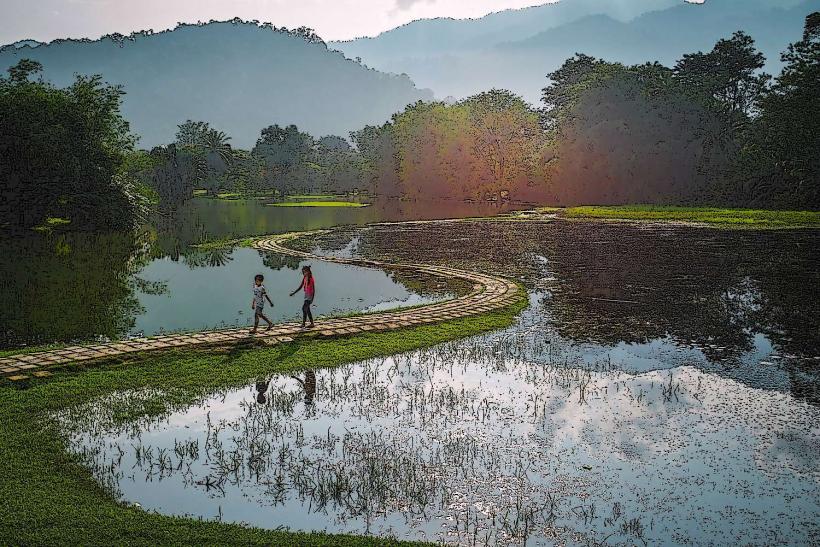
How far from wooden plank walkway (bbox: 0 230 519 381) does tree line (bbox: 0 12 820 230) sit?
28.2 metres

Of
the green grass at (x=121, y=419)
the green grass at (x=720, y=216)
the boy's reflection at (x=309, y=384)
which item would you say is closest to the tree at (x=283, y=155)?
the green grass at (x=720, y=216)

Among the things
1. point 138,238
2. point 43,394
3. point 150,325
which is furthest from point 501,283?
point 138,238

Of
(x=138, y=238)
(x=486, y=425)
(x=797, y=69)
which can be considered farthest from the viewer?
(x=797, y=69)

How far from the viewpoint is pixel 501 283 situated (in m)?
19.3

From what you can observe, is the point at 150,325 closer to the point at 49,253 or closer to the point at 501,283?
the point at 501,283

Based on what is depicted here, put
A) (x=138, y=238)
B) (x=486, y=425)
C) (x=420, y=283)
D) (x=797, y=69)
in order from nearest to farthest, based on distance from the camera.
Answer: (x=486, y=425) < (x=420, y=283) < (x=138, y=238) < (x=797, y=69)

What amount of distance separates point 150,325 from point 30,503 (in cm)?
899

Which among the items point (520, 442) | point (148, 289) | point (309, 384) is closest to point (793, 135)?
point (148, 289)

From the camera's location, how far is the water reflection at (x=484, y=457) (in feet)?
20.8

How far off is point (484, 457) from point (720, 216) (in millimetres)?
42206

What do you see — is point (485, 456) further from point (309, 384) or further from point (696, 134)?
point (696, 134)

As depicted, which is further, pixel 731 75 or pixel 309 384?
pixel 731 75

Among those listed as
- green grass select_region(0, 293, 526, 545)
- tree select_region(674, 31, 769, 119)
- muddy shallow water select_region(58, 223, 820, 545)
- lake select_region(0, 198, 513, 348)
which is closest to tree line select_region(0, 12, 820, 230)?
tree select_region(674, 31, 769, 119)

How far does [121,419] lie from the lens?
28.4ft
